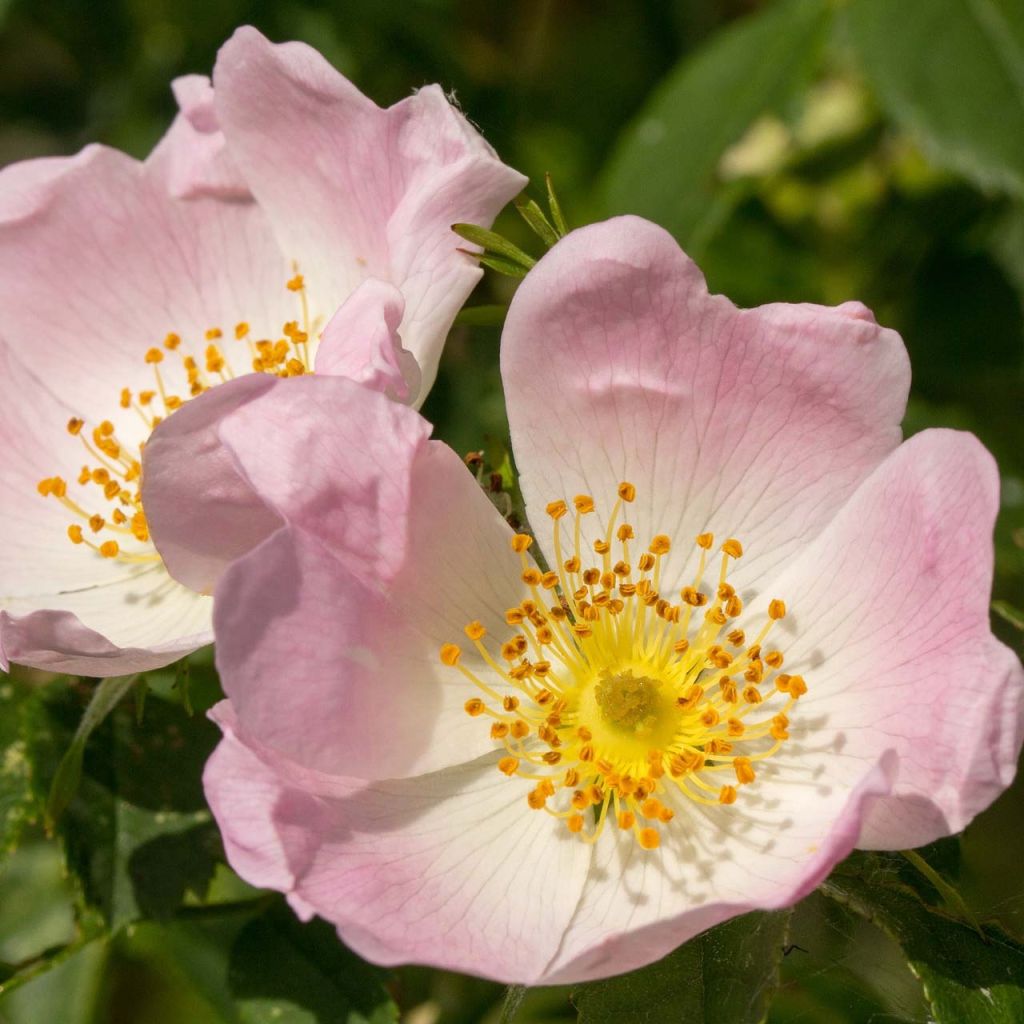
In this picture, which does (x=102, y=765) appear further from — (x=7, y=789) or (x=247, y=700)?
(x=247, y=700)

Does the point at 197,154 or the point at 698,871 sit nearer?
the point at 698,871

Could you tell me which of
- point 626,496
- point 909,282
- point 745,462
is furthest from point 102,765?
point 909,282

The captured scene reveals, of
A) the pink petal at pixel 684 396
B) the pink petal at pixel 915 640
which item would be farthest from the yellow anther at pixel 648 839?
the pink petal at pixel 684 396

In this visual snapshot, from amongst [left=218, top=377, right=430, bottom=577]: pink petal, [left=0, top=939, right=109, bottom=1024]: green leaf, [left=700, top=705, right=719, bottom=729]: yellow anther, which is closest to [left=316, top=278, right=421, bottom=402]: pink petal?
[left=218, top=377, right=430, bottom=577]: pink petal

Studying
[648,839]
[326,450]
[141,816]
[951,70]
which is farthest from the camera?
[951,70]

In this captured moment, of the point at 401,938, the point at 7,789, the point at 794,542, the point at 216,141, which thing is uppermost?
the point at 216,141

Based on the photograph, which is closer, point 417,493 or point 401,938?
point 401,938

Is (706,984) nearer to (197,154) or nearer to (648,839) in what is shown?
(648,839)

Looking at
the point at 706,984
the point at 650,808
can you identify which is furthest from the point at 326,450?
the point at 706,984

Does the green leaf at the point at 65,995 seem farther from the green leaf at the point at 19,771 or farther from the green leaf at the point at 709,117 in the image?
the green leaf at the point at 709,117
